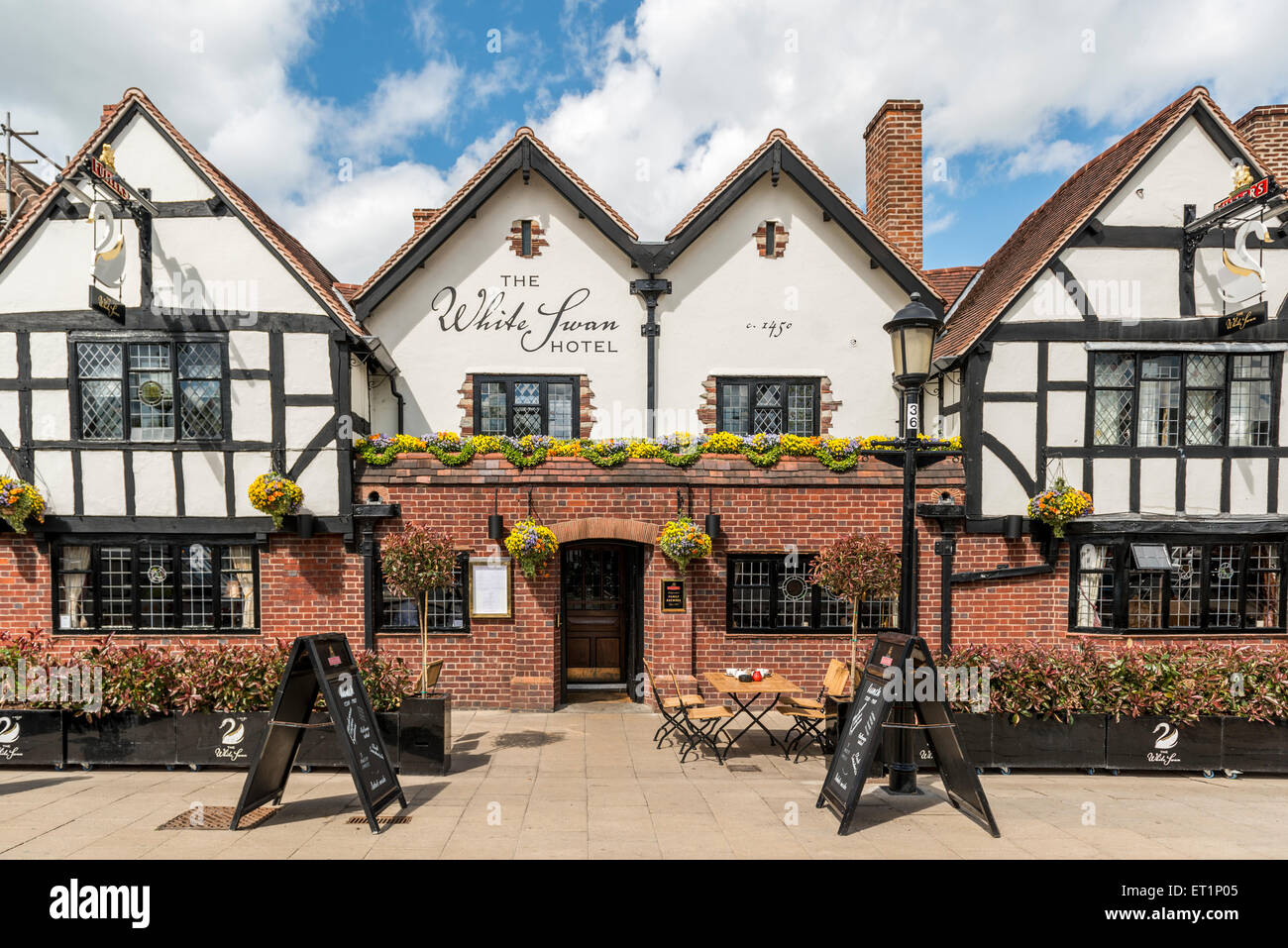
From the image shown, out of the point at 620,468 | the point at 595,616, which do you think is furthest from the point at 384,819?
the point at 620,468

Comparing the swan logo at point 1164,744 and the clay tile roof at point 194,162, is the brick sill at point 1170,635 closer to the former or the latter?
the swan logo at point 1164,744

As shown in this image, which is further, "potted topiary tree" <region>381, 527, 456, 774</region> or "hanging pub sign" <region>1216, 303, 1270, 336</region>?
"hanging pub sign" <region>1216, 303, 1270, 336</region>

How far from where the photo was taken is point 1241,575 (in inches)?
432

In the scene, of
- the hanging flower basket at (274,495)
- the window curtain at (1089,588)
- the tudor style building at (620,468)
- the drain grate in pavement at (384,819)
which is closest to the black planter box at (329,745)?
the drain grate in pavement at (384,819)

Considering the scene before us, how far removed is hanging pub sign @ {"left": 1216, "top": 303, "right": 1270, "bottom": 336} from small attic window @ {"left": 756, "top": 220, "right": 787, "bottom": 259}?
684 centimetres

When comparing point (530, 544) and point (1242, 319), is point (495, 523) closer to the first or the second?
point (530, 544)

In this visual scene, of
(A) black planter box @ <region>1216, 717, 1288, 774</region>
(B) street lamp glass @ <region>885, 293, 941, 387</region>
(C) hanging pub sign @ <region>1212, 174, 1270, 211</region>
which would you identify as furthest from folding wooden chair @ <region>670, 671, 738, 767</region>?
(C) hanging pub sign @ <region>1212, 174, 1270, 211</region>

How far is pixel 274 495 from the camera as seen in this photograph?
10062 millimetres

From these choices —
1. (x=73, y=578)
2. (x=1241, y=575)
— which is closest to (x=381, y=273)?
(x=73, y=578)

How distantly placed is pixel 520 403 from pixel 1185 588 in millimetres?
11245

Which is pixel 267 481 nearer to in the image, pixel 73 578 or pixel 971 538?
pixel 73 578

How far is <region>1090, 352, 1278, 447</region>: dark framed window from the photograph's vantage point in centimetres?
1090

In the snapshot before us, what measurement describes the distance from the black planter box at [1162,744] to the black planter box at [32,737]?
465 inches

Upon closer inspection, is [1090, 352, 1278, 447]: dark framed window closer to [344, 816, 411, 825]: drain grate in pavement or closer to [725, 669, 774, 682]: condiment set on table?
[725, 669, 774, 682]: condiment set on table
